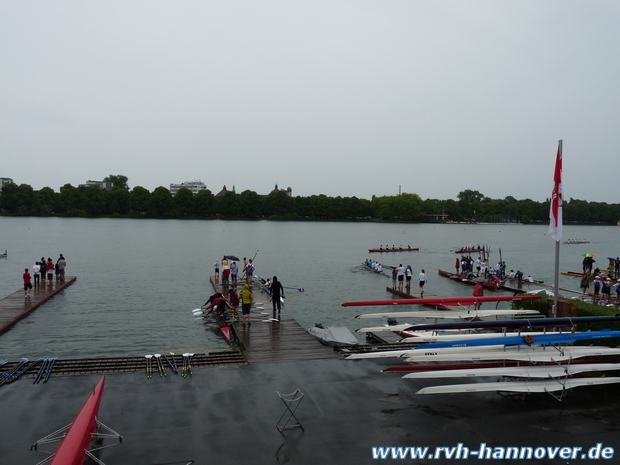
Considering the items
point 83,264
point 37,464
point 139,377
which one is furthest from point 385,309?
point 83,264

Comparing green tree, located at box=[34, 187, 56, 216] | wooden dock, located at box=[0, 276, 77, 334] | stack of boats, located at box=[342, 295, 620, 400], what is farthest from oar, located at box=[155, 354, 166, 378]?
green tree, located at box=[34, 187, 56, 216]

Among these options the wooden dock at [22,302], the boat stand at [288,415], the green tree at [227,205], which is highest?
the green tree at [227,205]

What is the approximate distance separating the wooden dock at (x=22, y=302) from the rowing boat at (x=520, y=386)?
700 inches

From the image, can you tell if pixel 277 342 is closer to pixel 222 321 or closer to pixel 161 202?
pixel 222 321

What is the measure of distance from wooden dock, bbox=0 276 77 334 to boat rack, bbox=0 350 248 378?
867 cm

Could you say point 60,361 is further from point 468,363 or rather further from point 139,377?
point 468,363

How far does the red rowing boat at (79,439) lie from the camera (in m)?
6.64

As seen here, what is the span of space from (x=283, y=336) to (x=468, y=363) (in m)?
6.47

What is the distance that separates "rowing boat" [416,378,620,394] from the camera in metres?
9.37

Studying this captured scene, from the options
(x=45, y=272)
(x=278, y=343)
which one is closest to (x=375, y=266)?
(x=45, y=272)

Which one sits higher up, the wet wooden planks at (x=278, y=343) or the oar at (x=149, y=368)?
the oar at (x=149, y=368)

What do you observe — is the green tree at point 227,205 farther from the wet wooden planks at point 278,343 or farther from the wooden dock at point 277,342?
the wet wooden planks at point 278,343

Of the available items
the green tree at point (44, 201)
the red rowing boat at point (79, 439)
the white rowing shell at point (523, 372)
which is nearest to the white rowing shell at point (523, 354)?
the white rowing shell at point (523, 372)

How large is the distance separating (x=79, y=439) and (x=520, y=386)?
831 centimetres
